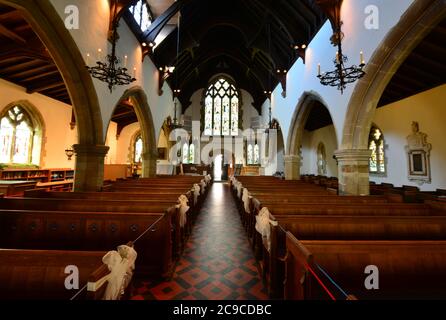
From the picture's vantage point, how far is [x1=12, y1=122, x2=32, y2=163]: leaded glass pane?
7.96 meters

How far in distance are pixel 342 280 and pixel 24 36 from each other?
309 inches

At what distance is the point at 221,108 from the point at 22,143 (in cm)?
1228

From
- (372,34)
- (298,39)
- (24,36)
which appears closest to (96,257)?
(372,34)

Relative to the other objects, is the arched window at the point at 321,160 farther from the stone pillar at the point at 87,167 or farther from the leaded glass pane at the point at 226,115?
the stone pillar at the point at 87,167

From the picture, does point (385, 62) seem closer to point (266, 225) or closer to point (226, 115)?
point (266, 225)

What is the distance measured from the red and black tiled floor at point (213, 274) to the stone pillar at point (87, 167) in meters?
2.68

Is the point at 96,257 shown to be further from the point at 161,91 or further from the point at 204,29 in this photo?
the point at 204,29

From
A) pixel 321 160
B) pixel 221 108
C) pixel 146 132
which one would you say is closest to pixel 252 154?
pixel 221 108

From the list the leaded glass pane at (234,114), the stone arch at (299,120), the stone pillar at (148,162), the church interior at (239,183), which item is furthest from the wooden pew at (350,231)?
the leaded glass pane at (234,114)

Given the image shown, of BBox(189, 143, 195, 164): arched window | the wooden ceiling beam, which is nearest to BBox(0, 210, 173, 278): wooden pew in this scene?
the wooden ceiling beam

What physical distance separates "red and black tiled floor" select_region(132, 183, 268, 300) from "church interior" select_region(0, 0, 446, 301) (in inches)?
0.9

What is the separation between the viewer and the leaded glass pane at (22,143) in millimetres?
7959

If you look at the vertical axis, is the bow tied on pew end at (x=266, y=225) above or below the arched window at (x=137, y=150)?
below

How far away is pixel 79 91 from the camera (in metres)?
4.61
